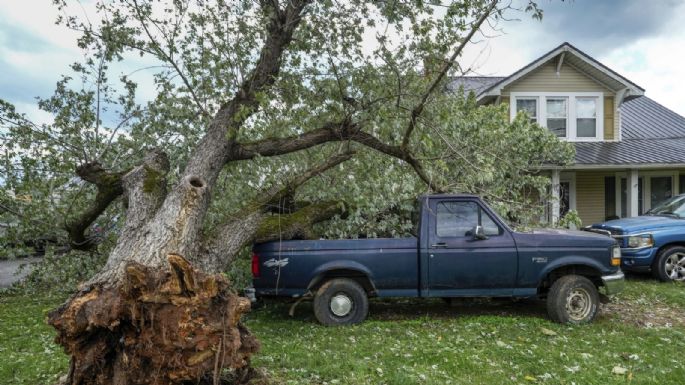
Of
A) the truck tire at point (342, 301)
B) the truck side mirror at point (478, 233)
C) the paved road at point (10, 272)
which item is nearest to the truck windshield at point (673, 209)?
the truck side mirror at point (478, 233)

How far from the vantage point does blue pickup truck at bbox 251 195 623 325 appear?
6.11m

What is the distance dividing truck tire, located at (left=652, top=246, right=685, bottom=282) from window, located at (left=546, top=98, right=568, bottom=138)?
261 inches

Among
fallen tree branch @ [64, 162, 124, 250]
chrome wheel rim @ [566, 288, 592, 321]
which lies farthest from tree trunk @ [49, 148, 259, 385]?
chrome wheel rim @ [566, 288, 592, 321]

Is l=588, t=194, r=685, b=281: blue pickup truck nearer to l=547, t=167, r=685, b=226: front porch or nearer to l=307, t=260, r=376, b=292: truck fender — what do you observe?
l=307, t=260, r=376, b=292: truck fender

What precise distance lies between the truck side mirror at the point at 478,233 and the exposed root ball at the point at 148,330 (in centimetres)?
367

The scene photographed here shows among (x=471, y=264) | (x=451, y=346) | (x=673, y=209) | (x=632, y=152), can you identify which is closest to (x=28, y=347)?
(x=451, y=346)

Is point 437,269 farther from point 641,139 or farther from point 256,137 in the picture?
point 641,139

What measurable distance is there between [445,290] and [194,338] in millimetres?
3768

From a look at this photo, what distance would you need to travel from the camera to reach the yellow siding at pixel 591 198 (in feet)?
50.8

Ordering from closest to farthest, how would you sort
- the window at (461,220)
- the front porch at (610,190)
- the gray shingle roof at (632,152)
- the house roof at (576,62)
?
the window at (461,220) < the gray shingle roof at (632,152) < the house roof at (576,62) < the front porch at (610,190)

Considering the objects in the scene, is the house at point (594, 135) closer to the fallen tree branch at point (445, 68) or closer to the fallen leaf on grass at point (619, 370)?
the fallen tree branch at point (445, 68)

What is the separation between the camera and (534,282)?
6184mm

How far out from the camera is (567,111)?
48.9 ft

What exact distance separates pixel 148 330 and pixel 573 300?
5221 mm
